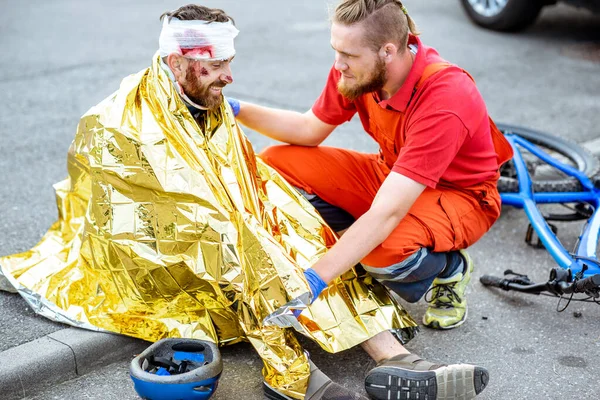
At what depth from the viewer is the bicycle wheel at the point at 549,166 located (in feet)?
14.0

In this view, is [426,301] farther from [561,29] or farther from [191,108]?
[561,29]

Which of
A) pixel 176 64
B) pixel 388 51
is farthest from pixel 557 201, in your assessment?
pixel 176 64

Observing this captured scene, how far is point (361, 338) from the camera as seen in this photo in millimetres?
3053

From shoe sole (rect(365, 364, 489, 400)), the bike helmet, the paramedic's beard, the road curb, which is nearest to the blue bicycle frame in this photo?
shoe sole (rect(365, 364, 489, 400))

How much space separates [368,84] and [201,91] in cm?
66

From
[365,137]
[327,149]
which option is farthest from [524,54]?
[327,149]

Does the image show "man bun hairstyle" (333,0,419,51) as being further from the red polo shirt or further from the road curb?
the road curb

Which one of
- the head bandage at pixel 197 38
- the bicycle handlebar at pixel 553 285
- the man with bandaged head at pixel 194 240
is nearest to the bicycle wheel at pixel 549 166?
the bicycle handlebar at pixel 553 285

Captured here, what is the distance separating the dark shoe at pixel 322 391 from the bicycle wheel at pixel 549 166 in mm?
1767

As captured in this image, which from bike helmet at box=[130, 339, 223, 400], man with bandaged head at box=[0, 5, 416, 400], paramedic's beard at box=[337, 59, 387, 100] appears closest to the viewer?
bike helmet at box=[130, 339, 223, 400]

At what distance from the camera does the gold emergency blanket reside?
2.91 meters

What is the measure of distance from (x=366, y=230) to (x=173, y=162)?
2.49 feet

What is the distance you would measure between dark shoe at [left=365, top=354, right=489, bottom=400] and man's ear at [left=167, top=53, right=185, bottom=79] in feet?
4.39

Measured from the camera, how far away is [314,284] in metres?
2.85
